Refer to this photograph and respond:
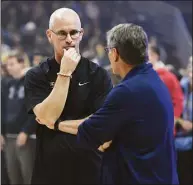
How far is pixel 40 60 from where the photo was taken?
7.95 meters

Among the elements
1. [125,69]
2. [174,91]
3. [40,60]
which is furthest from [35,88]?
[40,60]

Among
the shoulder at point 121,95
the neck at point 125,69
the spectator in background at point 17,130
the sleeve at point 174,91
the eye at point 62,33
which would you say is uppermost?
the eye at point 62,33

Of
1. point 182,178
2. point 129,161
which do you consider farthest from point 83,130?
point 182,178

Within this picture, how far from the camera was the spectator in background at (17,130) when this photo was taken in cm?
676

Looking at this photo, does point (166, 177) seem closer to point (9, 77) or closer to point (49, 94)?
point (49, 94)

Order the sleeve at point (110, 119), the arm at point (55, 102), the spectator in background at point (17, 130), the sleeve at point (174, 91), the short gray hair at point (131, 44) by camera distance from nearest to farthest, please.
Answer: the sleeve at point (110, 119), the short gray hair at point (131, 44), the arm at point (55, 102), the sleeve at point (174, 91), the spectator in background at point (17, 130)

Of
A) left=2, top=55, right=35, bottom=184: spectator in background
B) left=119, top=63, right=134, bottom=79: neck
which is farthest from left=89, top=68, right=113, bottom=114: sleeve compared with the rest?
left=2, top=55, right=35, bottom=184: spectator in background

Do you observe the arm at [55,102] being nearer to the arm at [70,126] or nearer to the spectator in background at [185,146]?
the arm at [70,126]

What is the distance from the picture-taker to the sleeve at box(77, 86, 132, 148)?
2.64 m

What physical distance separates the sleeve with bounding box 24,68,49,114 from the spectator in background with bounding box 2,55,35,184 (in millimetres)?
3262

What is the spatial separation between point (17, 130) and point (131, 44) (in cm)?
454

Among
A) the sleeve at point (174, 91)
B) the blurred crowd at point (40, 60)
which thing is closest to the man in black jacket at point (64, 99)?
the blurred crowd at point (40, 60)

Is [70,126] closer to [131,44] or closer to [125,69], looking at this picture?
[125,69]

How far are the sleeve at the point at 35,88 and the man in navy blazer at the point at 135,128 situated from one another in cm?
70
